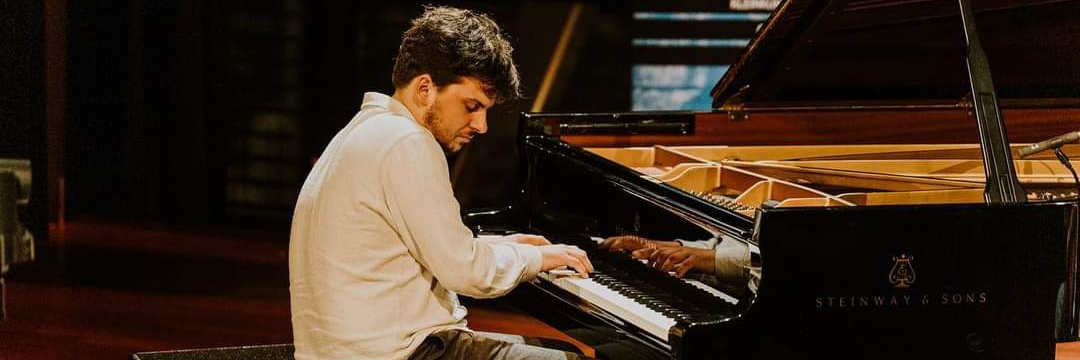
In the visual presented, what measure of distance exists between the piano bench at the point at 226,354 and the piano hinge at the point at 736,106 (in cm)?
146

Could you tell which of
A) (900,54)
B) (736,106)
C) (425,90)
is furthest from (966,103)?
(425,90)

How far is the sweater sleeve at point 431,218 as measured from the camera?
2117mm

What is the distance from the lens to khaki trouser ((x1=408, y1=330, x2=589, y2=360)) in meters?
2.28

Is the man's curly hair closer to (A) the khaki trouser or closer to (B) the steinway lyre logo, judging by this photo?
(A) the khaki trouser

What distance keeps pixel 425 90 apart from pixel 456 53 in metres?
0.09

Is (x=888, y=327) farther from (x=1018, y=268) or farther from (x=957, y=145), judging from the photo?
(x=957, y=145)

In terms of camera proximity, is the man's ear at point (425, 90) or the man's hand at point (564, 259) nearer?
the man's ear at point (425, 90)

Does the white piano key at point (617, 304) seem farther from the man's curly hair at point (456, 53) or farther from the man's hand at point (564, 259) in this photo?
the man's curly hair at point (456, 53)

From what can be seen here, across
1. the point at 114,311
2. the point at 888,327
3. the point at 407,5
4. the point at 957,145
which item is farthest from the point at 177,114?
the point at 888,327

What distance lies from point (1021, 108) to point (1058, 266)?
1.28 meters

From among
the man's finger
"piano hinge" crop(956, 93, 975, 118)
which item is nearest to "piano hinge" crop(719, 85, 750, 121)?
"piano hinge" crop(956, 93, 975, 118)

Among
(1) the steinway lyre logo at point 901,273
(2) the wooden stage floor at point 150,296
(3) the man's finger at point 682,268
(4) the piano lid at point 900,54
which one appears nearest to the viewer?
(1) the steinway lyre logo at point 901,273

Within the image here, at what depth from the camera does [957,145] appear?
363cm

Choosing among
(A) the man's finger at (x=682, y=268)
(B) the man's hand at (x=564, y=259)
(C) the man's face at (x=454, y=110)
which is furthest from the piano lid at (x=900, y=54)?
(C) the man's face at (x=454, y=110)
